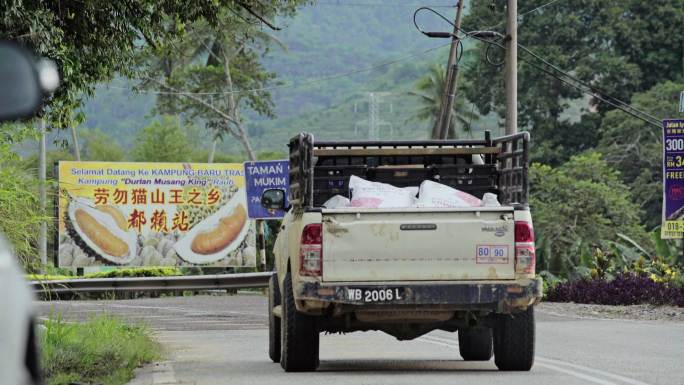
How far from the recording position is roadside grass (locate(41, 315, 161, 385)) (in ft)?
38.0

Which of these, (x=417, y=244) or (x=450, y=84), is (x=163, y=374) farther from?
(x=450, y=84)

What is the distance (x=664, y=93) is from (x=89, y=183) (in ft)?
97.3

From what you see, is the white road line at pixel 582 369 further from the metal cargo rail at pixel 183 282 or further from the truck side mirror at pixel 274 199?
the metal cargo rail at pixel 183 282

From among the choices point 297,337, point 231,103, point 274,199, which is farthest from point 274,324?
point 231,103

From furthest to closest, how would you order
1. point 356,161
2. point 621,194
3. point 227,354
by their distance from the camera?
1. point 621,194
2. point 227,354
3. point 356,161

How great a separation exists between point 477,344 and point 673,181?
44.5 feet

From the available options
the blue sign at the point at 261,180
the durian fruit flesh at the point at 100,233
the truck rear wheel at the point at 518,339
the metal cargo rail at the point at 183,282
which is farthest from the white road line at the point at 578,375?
the durian fruit flesh at the point at 100,233

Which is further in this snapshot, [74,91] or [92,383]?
[74,91]

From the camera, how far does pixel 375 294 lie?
11.8 m

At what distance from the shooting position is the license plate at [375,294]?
11758 millimetres

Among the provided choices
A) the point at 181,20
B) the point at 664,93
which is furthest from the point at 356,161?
the point at 664,93

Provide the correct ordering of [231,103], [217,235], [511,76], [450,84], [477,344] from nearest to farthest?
[477,344]
[511,76]
[450,84]
[217,235]
[231,103]

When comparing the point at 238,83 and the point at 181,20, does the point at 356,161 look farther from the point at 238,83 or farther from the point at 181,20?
the point at 238,83

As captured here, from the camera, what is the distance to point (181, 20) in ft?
48.1
